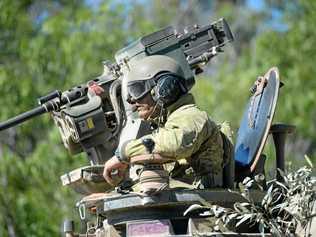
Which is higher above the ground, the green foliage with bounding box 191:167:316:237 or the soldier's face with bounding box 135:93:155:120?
the soldier's face with bounding box 135:93:155:120

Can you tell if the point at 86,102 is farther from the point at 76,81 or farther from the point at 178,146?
the point at 76,81

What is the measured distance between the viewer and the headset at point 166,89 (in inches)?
328

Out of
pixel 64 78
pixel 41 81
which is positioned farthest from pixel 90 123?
pixel 41 81

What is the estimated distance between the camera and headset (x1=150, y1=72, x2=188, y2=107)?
8.33m

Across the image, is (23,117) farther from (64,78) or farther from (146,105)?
(64,78)

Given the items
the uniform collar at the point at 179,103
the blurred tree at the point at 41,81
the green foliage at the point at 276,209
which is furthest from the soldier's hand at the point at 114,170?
the blurred tree at the point at 41,81

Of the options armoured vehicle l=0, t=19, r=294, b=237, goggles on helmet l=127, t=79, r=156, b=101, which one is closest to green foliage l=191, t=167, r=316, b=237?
armoured vehicle l=0, t=19, r=294, b=237

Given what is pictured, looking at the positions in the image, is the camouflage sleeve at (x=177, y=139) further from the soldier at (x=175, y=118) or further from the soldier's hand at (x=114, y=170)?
the soldier's hand at (x=114, y=170)

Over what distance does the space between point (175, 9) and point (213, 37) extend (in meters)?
23.3

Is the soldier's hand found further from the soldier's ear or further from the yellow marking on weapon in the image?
the yellow marking on weapon

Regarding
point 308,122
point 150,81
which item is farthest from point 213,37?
point 308,122

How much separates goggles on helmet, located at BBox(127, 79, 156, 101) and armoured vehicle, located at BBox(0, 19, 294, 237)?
32 centimetres

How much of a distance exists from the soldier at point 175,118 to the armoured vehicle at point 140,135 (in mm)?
172

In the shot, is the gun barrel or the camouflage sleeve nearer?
the camouflage sleeve
